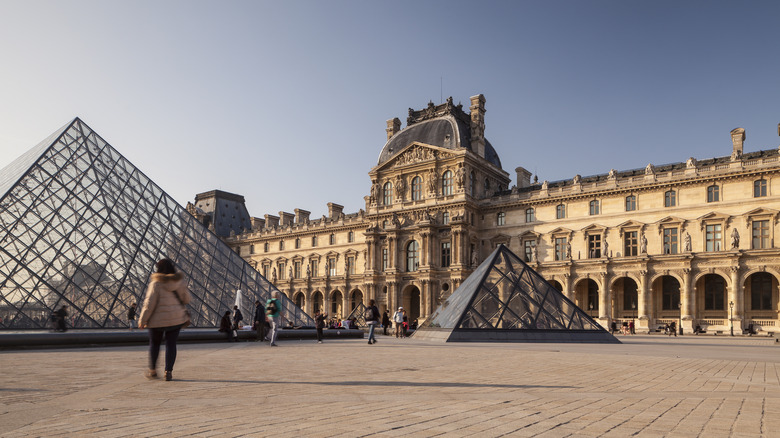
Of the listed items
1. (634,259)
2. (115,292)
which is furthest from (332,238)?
(115,292)

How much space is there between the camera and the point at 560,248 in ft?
151

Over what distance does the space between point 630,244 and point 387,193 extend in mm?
21096

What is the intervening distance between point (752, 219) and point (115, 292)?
36.8 metres

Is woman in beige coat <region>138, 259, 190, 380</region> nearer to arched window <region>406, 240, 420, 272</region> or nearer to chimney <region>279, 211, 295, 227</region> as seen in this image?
arched window <region>406, 240, 420, 272</region>

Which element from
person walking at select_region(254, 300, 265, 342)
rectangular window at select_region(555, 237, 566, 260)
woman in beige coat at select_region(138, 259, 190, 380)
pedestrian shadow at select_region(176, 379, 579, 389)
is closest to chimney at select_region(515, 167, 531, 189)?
rectangular window at select_region(555, 237, 566, 260)

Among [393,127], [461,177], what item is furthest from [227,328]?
[393,127]

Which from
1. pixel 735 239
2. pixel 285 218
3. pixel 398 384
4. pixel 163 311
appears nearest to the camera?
pixel 398 384

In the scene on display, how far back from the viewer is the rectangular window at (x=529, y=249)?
47.3 m

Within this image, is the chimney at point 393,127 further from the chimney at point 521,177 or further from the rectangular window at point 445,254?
the rectangular window at point 445,254

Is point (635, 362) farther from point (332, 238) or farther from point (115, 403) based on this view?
point (332, 238)

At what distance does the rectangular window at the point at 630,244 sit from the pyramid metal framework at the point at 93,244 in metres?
27.2

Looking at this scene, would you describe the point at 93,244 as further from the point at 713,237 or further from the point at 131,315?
the point at 713,237

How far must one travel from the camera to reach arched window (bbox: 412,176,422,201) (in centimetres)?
5238

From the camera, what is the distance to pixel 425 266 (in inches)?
1954
